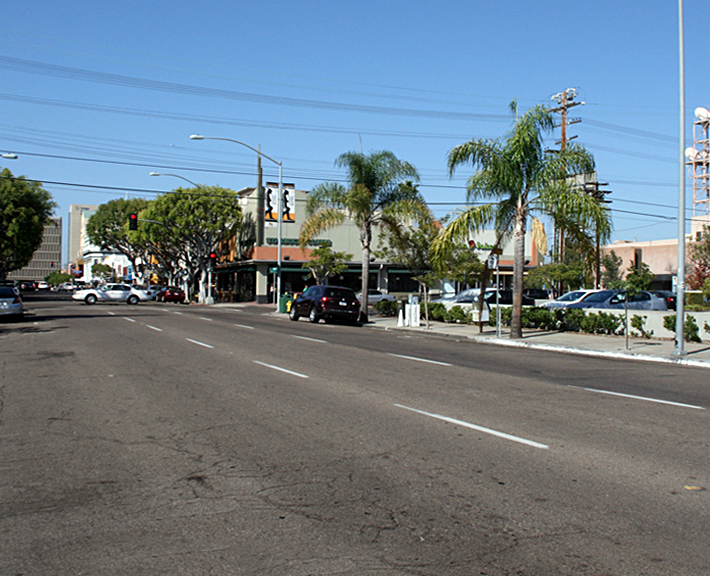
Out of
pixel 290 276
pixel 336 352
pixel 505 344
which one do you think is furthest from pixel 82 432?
pixel 290 276

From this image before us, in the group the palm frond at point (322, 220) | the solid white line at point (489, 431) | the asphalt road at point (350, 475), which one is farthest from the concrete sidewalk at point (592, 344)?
the solid white line at point (489, 431)

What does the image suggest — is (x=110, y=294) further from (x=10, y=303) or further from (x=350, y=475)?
(x=350, y=475)

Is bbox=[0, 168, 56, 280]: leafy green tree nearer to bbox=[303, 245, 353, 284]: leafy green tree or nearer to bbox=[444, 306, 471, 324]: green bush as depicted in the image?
bbox=[303, 245, 353, 284]: leafy green tree

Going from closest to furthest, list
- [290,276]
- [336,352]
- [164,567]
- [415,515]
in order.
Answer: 1. [164,567]
2. [415,515]
3. [336,352]
4. [290,276]

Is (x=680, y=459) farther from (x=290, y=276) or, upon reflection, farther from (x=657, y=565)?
(x=290, y=276)

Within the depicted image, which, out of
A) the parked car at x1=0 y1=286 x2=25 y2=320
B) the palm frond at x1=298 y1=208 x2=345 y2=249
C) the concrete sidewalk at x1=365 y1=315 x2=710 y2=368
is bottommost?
the concrete sidewalk at x1=365 y1=315 x2=710 y2=368

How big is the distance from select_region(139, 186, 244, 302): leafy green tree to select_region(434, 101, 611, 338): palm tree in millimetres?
35118

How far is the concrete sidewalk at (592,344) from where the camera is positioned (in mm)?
17391

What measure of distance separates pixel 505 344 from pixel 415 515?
1740 centimetres

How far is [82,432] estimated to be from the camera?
7.80 m

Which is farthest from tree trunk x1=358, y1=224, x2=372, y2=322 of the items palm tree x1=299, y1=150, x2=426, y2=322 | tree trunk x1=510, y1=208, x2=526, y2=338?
tree trunk x1=510, y1=208, x2=526, y2=338

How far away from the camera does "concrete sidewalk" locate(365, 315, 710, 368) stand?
17.4 metres

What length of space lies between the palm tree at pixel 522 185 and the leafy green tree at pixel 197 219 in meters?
35.1

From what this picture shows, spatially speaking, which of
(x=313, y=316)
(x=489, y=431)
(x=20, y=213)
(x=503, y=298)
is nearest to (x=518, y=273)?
(x=313, y=316)
